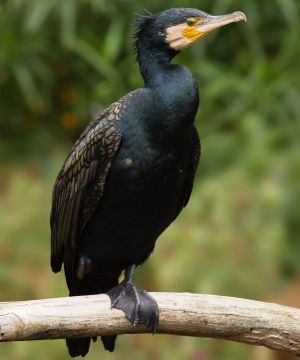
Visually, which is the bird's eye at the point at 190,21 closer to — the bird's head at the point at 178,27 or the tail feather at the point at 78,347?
the bird's head at the point at 178,27

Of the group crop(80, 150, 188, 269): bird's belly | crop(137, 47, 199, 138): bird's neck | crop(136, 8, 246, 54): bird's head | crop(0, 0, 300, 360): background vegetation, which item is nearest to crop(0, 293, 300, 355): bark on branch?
crop(80, 150, 188, 269): bird's belly

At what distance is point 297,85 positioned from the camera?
26.4ft

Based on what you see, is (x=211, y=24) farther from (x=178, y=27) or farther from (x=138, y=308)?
(x=138, y=308)

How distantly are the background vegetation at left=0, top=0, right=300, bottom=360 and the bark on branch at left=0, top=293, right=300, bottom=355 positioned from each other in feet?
8.36

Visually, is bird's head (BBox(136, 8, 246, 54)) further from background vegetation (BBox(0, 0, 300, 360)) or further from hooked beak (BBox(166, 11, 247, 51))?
background vegetation (BBox(0, 0, 300, 360))

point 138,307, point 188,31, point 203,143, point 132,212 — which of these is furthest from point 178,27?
point 203,143

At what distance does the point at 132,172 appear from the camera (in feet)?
15.5

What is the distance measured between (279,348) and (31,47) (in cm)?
414

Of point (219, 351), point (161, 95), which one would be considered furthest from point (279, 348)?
point (219, 351)

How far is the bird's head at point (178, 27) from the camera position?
15.6 feet

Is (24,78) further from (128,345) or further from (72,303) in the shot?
(72,303)

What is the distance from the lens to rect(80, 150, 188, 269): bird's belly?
475 centimetres

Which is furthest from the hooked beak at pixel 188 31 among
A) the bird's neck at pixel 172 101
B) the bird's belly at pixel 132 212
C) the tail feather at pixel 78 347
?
the tail feather at pixel 78 347

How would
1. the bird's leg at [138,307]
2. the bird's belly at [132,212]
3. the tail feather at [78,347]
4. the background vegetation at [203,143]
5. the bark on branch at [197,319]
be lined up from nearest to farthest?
1. the bark on branch at [197,319]
2. the bird's leg at [138,307]
3. the bird's belly at [132,212]
4. the tail feather at [78,347]
5. the background vegetation at [203,143]
